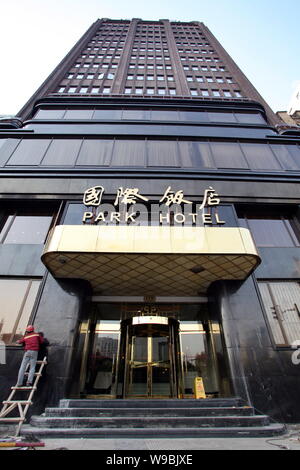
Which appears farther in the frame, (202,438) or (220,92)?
(220,92)

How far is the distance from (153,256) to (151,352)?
209 inches

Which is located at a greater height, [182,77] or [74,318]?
[182,77]

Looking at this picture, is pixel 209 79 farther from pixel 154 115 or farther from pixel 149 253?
pixel 149 253

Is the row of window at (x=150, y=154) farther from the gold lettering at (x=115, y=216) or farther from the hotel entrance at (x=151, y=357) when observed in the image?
the hotel entrance at (x=151, y=357)

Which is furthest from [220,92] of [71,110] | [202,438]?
[202,438]

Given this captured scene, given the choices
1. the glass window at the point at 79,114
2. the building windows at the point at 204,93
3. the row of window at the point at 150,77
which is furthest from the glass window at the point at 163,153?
the row of window at the point at 150,77

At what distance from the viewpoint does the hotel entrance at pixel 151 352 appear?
9.73 m

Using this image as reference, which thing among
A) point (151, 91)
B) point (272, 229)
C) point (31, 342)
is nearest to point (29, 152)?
point (31, 342)

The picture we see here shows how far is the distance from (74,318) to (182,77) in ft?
109

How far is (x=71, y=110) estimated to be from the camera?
61.4 ft

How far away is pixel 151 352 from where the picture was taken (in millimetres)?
10734

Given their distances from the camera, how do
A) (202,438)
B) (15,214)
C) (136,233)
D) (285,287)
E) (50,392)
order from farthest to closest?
(15,214) → (285,287) → (136,233) → (50,392) → (202,438)

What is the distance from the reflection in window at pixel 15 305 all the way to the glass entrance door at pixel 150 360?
4671mm
